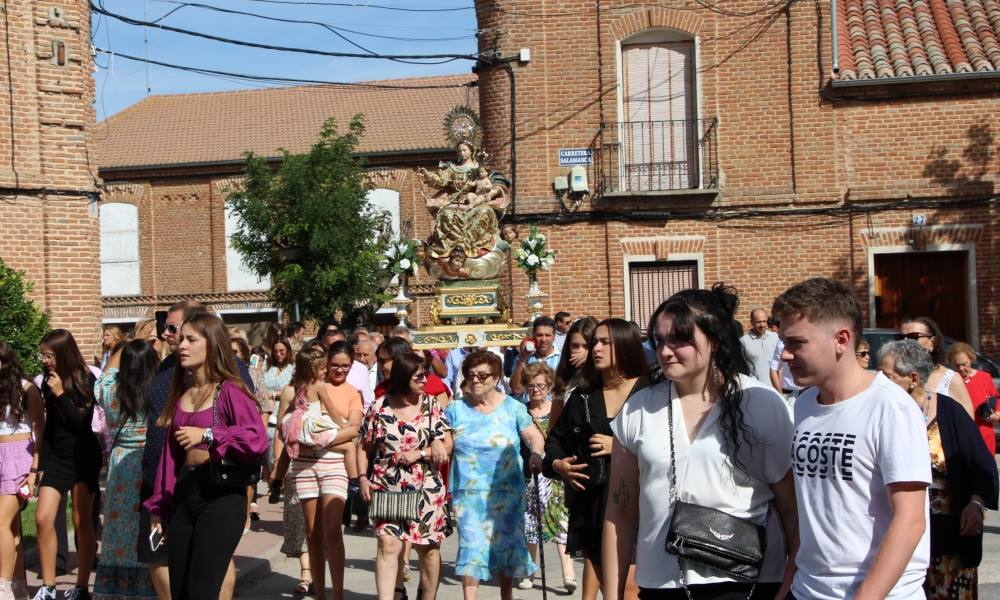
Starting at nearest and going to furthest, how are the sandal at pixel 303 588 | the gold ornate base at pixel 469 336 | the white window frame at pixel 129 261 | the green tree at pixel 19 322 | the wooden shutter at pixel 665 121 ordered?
the sandal at pixel 303 588 → the gold ornate base at pixel 469 336 → the green tree at pixel 19 322 → the wooden shutter at pixel 665 121 → the white window frame at pixel 129 261

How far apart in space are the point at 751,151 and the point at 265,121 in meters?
25.7

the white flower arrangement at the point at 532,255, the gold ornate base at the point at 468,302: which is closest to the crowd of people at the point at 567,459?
the gold ornate base at the point at 468,302

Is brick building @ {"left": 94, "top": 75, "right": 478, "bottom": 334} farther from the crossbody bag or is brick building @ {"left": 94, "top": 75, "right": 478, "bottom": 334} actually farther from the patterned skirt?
the patterned skirt

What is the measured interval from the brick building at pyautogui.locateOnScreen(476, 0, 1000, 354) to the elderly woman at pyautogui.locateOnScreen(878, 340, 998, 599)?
15053 millimetres

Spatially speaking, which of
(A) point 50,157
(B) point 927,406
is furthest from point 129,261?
(B) point 927,406

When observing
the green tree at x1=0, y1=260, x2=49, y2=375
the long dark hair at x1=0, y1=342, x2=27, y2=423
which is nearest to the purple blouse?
the long dark hair at x1=0, y1=342, x2=27, y2=423

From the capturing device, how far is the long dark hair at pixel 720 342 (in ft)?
13.9

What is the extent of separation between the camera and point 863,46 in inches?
842

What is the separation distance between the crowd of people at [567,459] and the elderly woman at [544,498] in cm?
2

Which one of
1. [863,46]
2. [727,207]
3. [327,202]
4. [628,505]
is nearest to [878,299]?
[727,207]

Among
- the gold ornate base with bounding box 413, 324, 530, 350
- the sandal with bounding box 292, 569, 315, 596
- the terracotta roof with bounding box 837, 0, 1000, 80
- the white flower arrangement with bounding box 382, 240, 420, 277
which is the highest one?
the terracotta roof with bounding box 837, 0, 1000, 80

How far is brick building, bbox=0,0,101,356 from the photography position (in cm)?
1766

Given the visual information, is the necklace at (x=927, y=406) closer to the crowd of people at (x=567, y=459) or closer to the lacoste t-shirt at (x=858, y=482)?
the crowd of people at (x=567, y=459)

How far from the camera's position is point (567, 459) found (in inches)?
252
